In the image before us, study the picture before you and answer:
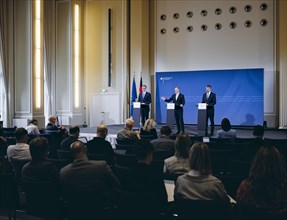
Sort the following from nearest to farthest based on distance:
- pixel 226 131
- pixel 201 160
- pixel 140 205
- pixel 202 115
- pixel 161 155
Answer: pixel 140 205 < pixel 201 160 < pixel 161 155 < pixel 226 131 < pixel 202 115

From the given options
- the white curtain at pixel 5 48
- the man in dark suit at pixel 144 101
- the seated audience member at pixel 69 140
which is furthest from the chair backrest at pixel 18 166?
the white curtain at pixel 5 48

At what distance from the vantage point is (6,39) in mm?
12922

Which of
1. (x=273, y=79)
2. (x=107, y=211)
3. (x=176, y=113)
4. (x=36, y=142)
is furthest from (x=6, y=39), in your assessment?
(x=107, y=211)

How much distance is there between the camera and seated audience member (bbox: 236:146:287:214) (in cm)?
229

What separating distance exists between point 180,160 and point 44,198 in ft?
4.66

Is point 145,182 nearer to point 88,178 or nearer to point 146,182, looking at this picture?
point 146,182

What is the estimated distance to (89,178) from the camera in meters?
3.28

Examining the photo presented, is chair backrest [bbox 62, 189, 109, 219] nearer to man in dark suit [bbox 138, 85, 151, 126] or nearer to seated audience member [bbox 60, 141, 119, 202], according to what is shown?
seated audience member [bbox 60, 141, 119, 202]

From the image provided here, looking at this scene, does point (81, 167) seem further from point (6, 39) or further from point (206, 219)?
point (6, 39)

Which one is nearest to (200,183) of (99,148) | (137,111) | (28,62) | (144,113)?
(99,148)

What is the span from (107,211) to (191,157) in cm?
78

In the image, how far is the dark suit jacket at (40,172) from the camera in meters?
3.43

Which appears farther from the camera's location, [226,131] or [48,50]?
[48,50]

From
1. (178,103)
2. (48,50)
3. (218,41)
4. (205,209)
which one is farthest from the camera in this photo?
(48,50)
